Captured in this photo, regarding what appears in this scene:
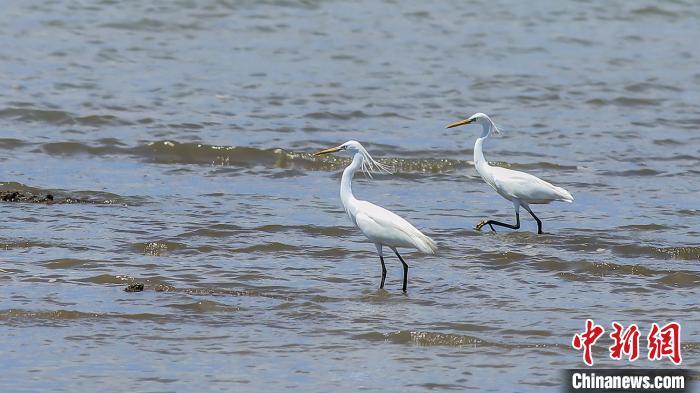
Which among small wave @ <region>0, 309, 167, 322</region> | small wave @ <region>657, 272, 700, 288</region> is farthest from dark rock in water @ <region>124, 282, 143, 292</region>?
small wave @ <region>657, 272, 700, 288</region>

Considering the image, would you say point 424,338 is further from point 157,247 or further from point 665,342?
point 157,247

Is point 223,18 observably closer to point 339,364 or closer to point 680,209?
point 680,209

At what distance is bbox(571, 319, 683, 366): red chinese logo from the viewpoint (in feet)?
27.3

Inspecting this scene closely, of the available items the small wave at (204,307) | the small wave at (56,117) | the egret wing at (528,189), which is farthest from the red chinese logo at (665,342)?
the small wave at (56,117)

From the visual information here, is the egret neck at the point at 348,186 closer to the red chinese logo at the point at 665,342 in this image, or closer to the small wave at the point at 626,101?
the red chinese logo at the point at 665,342

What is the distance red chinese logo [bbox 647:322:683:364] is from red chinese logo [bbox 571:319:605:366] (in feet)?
1.11

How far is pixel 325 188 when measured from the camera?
1423 cm

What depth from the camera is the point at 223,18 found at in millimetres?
23844

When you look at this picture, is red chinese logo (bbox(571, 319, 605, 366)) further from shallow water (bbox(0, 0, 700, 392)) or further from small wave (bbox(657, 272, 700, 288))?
small wave (bbox(657, 272, 700, 288))

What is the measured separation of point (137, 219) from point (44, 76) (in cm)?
773

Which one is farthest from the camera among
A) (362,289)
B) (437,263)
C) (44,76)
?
(44,76)

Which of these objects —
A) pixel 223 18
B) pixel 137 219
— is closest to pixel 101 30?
pixel 223 18

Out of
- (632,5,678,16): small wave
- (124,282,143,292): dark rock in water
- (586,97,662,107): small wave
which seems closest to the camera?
(124,282,143,292): dark rock in water

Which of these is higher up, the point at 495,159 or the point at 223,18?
the point at 223,18
